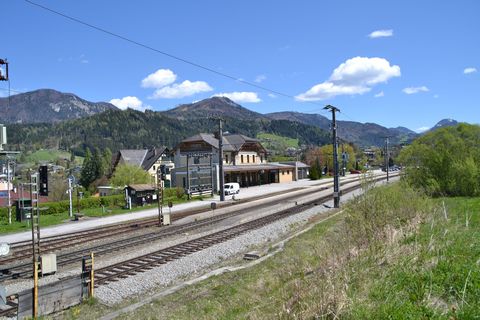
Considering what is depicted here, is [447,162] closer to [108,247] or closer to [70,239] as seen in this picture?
[108,247]

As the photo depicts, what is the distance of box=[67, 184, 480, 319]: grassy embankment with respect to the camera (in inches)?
264

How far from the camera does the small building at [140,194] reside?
41.7 meters

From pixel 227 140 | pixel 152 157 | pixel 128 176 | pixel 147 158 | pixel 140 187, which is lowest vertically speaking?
pixel 140 187

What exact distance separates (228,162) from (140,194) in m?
26.8

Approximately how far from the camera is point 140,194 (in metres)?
42.0

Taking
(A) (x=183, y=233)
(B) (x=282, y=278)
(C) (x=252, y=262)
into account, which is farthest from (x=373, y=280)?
(A) (x=183, y=233)

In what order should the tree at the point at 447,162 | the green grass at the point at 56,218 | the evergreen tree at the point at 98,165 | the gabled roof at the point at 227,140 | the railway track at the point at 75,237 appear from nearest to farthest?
1. the railway track at the point at 75,237
2. the green grass at the point at 56,218
3. the tree at the point at 447,162
4. the gabled roof at the point at 227,140
5. the evergreen tree at the point at 98,165

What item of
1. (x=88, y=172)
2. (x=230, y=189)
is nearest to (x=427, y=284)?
(x=230, y=189)

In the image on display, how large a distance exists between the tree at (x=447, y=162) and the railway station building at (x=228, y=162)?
27.9m

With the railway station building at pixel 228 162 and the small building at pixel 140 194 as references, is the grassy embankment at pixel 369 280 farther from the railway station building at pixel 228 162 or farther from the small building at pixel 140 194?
the railway station building at pixel 228 162

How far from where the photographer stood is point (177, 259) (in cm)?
1739

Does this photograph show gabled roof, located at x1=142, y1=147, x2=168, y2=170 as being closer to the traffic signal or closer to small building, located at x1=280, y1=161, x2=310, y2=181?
small building, located at x1=280, y1=161, x2=310, y2=181

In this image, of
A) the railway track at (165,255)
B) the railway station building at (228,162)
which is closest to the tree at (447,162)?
the railway track at (165,255)

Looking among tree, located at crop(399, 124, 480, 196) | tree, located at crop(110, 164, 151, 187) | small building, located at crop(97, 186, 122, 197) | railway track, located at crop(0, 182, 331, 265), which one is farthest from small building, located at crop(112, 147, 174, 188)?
tree, located at crop(399, 124, 480, 196)
